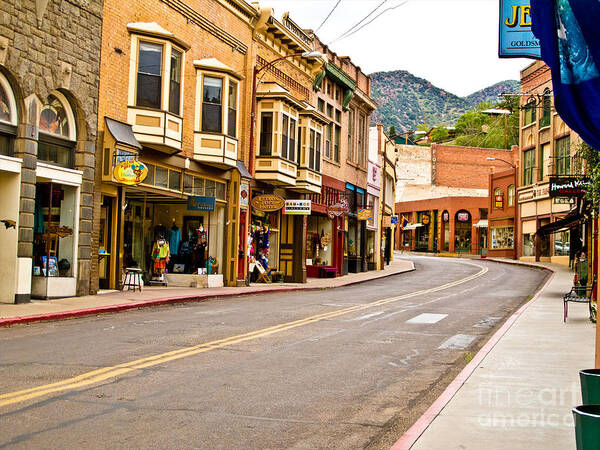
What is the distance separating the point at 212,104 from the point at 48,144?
8326mm

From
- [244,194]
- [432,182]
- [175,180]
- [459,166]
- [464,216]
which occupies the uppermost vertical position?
[459,166]

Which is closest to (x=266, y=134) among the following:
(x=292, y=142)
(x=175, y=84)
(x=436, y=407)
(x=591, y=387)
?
(x=292, y=142)

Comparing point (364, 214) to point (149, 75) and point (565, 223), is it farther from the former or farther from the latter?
point (149, 75)

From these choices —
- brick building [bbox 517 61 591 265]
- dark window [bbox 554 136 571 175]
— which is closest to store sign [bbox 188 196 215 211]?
brick building [bbox 517 61 591 265]

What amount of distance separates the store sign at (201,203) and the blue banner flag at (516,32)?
16326 mm

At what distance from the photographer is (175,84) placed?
23375mm

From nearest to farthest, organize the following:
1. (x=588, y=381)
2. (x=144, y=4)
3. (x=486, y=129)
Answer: (x=588, y=381) → (x=144, y=4) → (x=486, y=129)

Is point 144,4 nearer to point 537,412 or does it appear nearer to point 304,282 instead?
point 304,282

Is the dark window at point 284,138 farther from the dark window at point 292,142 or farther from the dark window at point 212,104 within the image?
the dark window at point 212,104

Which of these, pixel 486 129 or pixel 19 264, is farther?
pixel 486 129

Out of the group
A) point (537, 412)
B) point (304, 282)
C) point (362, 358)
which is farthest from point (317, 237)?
point (537, 412)

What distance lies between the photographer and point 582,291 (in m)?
20.3

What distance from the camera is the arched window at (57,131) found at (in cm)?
1861

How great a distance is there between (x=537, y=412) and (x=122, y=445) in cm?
422
